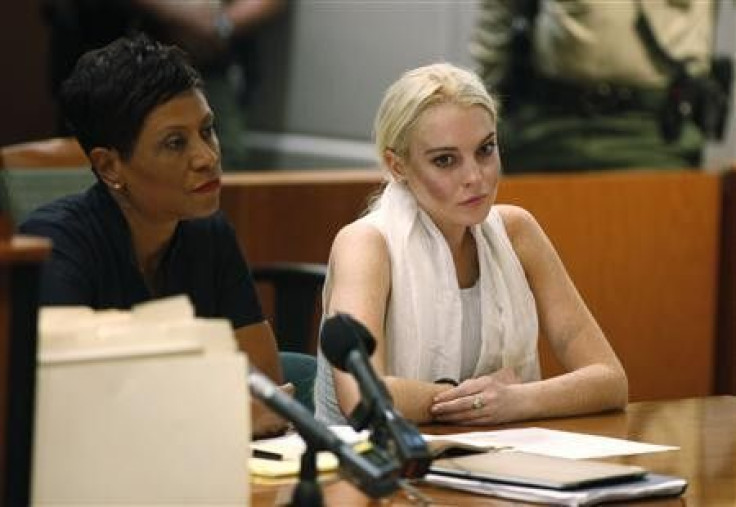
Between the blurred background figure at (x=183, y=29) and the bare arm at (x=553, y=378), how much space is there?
8.17 feet

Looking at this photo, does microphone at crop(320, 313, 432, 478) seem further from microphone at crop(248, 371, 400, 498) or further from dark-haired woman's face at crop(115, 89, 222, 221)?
dark-haired woman's face at crop(115, 89, 222, 221)

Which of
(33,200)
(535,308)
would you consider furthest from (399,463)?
(33,200)

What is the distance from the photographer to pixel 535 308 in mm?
3721

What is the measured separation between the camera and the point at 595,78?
5.55 meters

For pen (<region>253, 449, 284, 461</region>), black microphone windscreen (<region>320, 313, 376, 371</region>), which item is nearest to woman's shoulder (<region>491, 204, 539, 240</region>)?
pen (<region>253, 449, 284, 461</region>)

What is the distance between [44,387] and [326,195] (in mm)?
3230

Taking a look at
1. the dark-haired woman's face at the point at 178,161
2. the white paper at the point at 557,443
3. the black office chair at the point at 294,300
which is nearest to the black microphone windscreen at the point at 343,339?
the white paper at the point at 557,443

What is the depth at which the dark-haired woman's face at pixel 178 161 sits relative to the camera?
330 cm

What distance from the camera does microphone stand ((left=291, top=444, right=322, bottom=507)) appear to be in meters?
2.13

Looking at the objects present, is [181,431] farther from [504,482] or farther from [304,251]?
[304,251]

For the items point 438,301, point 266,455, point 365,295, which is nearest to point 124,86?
point 365,295

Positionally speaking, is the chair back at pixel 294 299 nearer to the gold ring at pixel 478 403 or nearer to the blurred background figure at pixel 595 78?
the gold ring at pixel 478 403

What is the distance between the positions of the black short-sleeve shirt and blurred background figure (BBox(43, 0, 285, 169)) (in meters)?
2.58

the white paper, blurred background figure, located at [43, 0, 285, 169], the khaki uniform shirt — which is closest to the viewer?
the white paper
